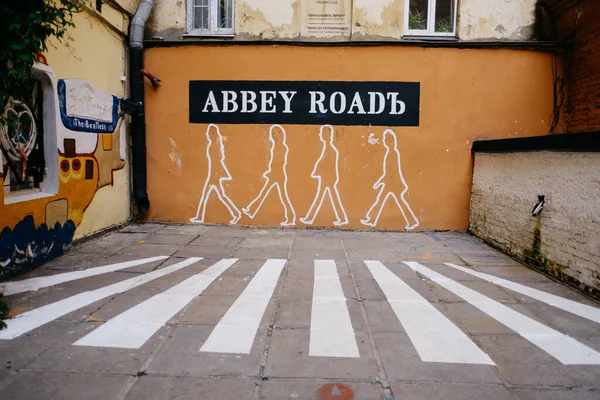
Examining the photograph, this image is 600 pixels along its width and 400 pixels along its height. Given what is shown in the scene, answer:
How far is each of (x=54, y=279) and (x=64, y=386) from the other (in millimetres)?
2714

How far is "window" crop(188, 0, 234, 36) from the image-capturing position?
8.88 metres

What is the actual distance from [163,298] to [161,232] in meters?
3.83

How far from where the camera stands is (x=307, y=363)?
3297 mm

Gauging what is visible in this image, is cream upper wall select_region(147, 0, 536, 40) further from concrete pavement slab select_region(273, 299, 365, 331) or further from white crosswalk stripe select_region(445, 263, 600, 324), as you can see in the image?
concrete pavement slab select_region(273, 299, 365, 331)

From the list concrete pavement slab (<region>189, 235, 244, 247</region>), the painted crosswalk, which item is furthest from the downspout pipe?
the painted crosswalk

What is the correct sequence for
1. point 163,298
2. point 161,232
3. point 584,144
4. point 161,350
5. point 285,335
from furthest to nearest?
point 161,232 < point 584,144 < point 163,298 < point 285,335 < point 161,350

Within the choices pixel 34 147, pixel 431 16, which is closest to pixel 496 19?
pixel 431 16

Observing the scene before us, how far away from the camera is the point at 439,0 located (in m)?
8.80

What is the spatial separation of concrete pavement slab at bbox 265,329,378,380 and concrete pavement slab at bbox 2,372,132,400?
107cm

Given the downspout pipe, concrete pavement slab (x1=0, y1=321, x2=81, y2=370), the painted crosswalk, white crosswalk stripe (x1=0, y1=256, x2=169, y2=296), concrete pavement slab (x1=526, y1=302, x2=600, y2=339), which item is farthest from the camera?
the downspout pipe

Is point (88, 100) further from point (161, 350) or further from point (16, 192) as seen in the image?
point (161, 350)

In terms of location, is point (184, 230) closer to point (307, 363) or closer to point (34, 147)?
point (34, 147)

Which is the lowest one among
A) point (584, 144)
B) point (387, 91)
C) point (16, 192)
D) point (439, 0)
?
point (16, 192)

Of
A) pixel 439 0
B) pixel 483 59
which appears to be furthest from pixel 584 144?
pixel 439 0
